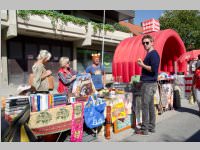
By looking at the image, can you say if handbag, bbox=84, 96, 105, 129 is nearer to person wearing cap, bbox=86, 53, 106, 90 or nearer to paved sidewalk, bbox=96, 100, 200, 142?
paved sidewalk, bbox=96, 100, 200, 142

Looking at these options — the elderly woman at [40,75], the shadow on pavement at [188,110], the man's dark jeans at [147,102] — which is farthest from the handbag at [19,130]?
the shadow on pavement at [188,110]

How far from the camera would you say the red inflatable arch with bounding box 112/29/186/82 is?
9.53 m

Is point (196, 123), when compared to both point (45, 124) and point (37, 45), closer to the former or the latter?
point (45, 124)

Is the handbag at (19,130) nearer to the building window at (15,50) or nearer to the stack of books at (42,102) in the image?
the stack of books at (42,102)

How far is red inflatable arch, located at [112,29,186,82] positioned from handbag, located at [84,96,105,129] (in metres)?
5.54

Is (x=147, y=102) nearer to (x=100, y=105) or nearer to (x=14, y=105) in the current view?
(x=100, y=105)

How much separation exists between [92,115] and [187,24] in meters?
19.8

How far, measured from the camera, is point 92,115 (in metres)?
4.16

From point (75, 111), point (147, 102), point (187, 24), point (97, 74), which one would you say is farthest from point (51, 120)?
point (187, 24)

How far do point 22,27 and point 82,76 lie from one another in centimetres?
934

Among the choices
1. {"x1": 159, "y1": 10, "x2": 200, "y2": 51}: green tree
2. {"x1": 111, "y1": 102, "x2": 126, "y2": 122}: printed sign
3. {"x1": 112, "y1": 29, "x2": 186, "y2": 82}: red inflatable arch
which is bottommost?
{"x1": 111, "y1": 102, "x2": 126, "y2": 122}: printed sign

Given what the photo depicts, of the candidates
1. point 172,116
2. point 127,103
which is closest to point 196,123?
point 172,116

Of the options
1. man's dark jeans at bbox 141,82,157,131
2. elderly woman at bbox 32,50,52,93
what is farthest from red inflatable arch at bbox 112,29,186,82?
elderly woman at bbox 32,50,52,93

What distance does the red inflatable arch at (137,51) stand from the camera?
31.3ft
